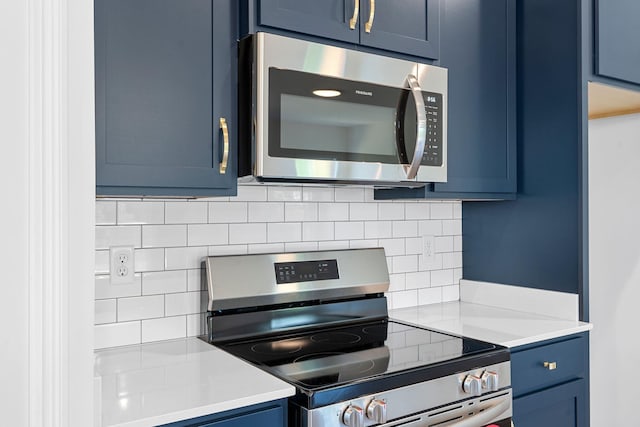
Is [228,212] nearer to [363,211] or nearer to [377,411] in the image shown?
[363,211]

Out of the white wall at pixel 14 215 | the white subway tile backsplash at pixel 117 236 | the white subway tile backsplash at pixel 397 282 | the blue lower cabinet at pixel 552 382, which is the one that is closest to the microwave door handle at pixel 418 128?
the white subway tile backsplash at pixel 397 282

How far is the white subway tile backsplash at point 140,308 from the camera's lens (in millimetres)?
1704

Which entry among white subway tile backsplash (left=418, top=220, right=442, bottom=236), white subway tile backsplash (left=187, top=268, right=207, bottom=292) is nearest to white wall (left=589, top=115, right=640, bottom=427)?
white subway tile backsplash (left=418, top=220, right=442, bottom=236)

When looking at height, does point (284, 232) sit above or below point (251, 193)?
below

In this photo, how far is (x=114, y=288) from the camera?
66.6 inches

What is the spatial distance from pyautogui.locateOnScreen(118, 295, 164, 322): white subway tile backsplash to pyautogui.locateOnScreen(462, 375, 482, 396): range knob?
95cm

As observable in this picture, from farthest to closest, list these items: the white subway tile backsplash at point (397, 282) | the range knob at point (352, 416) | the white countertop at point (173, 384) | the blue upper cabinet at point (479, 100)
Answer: the white subway tile backsplash at point (397, 282), the blue upper cabinet at point (479, 100), the range knob at point (352, 416), the white countertop at point (173, 384)

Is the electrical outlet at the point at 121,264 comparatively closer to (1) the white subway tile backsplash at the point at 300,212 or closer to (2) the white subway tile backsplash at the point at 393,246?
(1) the white subway tile backsplash at the point at 300,212

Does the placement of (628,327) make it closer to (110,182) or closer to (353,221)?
(353,221)

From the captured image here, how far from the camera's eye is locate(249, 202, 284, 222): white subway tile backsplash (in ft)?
6.37

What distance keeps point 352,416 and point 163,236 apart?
0.83 metres

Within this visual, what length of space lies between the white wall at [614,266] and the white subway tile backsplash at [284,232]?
1.51 metres

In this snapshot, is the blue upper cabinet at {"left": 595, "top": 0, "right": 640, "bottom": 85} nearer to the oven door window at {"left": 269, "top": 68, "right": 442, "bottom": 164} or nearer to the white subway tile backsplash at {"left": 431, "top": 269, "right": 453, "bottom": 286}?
the oven door window at {"left": 269, "top": 68, "right": 442, "bottom": 164}

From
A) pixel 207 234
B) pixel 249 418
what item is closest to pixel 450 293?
pixel 207 234
